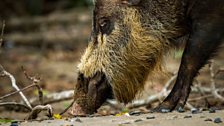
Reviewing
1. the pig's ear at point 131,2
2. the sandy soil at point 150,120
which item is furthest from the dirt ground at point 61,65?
the pig's ear at point 131,2

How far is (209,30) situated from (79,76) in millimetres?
1534

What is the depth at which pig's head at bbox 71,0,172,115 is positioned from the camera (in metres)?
6.82

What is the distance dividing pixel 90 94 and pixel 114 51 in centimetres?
54

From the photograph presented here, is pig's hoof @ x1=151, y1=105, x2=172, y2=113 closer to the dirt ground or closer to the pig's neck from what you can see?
the dirt ground

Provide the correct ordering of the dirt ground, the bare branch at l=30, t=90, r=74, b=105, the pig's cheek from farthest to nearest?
the bare branch at l=30, t=90, r=74, b=105, the pig's cheek, the dirt ground

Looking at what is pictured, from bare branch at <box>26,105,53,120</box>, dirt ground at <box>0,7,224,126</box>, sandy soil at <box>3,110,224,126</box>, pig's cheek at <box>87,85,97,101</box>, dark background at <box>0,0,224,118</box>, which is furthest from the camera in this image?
dark background at <box>0,0,224,118</box>

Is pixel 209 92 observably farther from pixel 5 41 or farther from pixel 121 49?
pixel 5 41

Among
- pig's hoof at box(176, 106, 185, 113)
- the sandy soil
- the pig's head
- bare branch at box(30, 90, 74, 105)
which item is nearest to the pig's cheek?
the pig's head

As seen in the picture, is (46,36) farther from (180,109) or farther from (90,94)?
(180,109)

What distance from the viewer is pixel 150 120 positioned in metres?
5.59

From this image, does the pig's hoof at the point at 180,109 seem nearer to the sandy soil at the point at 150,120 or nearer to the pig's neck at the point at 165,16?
the sandy soil at the point at 150,120

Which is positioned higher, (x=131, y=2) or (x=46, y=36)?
(x=131, y=2)

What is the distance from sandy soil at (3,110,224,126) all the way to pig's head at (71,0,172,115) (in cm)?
79

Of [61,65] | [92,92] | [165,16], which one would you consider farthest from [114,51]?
[61,65]
